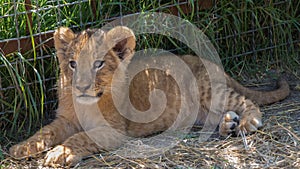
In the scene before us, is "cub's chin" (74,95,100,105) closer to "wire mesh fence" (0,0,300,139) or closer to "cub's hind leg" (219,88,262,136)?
"wire mesh fence" (0,0,300,139)

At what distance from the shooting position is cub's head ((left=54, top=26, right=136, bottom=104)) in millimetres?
4613

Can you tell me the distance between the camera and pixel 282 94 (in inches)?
211

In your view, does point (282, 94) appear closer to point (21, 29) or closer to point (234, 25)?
point (234, 25)

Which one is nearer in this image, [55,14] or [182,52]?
[55,14]

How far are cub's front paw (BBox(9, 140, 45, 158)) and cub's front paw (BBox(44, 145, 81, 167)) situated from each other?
190mm

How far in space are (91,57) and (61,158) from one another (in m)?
0.73

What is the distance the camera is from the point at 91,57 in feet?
15.2

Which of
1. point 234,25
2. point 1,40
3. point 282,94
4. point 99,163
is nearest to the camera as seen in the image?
point 99,163

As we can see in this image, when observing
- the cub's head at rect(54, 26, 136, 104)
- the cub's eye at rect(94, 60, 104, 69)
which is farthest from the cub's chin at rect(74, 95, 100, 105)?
the cub's eye at rect(94, 60, 104, 69)

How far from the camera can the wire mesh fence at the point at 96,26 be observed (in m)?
4.98

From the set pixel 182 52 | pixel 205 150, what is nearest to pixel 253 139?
pixel 205 150

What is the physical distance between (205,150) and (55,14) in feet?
5.22

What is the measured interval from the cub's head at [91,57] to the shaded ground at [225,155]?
47cm

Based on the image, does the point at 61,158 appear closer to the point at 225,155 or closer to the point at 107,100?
the point at 107,100
